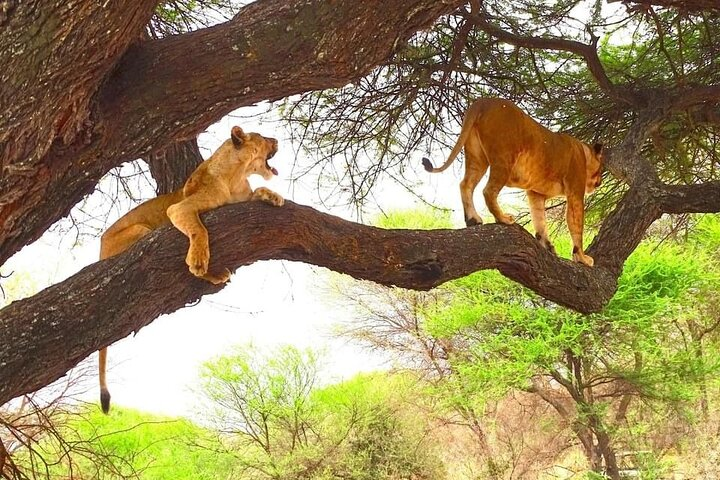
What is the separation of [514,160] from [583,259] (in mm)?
522

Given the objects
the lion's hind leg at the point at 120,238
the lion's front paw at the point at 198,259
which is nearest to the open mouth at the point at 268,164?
the lion's hind leg at the point at 120,238

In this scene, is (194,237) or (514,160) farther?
(514,160)

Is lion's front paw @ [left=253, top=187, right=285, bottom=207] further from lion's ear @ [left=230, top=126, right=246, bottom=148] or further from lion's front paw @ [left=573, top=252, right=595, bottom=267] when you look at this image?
lion's front paw @ [left=573, top=252, right=595, bottom=267]

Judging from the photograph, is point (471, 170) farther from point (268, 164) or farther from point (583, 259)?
point (268, 164)

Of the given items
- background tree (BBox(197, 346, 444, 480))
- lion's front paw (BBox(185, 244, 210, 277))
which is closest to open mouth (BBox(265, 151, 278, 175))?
lion's front paw (BBox(185, 244, 210, 277))

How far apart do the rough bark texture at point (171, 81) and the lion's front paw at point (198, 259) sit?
460mm

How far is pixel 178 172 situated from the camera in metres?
3.32

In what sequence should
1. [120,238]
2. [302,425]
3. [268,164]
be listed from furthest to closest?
[302,425]
[120,238]
[268,164]

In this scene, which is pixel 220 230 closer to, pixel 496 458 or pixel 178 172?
pixel 178 172

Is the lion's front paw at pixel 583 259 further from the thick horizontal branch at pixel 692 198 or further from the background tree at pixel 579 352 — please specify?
the background tree at pixel 579 352

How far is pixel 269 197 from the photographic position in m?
2.29

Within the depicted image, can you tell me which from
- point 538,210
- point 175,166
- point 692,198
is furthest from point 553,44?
point 175,166

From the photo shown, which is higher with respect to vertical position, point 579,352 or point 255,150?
point 579,352

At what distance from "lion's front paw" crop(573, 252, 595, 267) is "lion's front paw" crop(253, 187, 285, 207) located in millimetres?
1608
